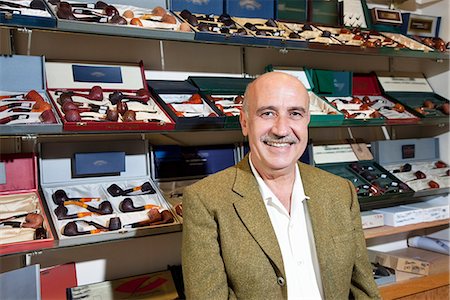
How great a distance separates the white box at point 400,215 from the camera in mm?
2520

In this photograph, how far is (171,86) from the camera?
2.09m

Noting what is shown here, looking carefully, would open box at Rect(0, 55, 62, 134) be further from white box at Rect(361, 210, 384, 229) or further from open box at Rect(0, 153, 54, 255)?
white box at Rect(361, 210, 384, 229)

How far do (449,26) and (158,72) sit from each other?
198cm

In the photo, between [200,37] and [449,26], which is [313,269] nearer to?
[200,37]

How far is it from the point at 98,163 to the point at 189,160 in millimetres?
444

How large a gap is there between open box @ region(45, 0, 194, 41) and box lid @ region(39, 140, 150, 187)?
52 cm

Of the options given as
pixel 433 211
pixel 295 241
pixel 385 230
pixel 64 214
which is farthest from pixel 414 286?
pixel 64 214

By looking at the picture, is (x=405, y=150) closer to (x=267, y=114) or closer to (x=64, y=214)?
(x=267, y=114)

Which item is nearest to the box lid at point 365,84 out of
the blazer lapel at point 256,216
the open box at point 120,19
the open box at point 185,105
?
the open box at point 185,105

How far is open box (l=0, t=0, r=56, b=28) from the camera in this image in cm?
154

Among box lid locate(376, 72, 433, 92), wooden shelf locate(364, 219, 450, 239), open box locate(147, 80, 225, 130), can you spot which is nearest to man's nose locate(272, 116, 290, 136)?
open box locate(147, 80, 225, 130)

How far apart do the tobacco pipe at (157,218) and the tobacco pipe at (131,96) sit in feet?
1.59

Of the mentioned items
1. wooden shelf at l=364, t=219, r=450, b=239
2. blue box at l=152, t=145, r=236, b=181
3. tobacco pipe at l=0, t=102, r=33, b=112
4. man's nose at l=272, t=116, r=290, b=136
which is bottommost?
wooden shelf at l=364, t=219, r=450, b=239

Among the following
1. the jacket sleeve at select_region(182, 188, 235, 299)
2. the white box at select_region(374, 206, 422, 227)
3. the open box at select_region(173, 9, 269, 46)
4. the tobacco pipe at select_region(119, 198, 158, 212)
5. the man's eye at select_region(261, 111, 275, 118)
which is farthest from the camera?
the white box at select_region(374, 206, 422, 227)
